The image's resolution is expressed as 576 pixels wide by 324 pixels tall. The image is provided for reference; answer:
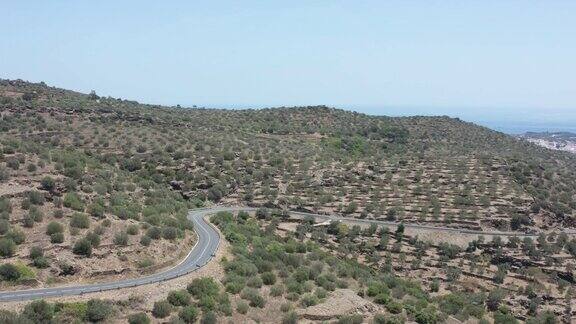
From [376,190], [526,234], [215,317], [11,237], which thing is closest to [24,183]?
[11,237]

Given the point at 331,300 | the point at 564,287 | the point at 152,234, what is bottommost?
the point at 564,287

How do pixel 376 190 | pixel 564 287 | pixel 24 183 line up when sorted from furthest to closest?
1. pixel 376 190
2. pixel 564 287
3. pixel 24 183

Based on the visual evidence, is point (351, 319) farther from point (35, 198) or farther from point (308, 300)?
point (35, 198)

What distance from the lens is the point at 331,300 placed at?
34.3 metres

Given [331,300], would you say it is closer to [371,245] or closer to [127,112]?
[371,245]

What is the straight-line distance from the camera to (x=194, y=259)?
37562 millimetres

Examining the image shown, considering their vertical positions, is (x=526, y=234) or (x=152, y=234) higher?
(x=152, y=234)

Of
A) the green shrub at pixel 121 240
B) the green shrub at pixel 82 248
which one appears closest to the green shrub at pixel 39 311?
the green shrub at pixel 82 248

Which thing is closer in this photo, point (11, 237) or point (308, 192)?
point (11, 237)

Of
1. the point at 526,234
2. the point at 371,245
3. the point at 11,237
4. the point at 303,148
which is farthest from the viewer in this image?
the point at 303,148

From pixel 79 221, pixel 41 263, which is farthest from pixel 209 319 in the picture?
pixel 79 221

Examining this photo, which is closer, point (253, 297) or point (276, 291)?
point (253, 297)

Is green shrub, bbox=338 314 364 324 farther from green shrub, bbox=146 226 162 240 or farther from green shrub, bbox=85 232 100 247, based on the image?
green shrub, bbox=85 232 100 247

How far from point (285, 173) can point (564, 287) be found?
36.8 meters
